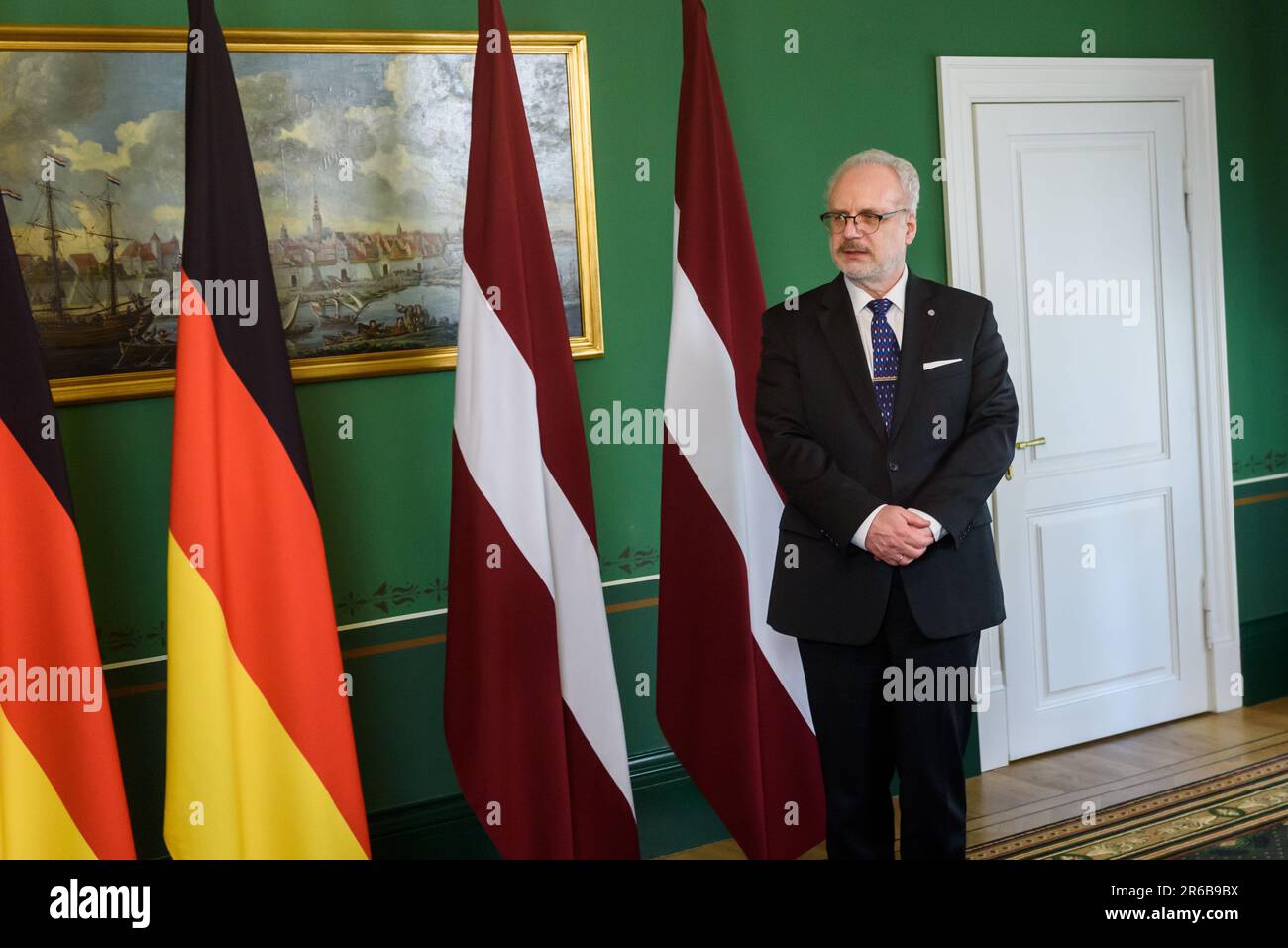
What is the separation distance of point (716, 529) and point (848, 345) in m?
0.57

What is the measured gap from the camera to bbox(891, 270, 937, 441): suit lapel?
2.53 meters

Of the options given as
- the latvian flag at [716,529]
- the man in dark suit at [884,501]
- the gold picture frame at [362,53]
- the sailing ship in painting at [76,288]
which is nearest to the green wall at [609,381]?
the gold picture frame at [362,53]

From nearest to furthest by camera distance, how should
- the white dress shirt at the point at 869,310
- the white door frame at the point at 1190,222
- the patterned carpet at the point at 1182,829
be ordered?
the white dress shirt at the point at 869,310
the patterned carpet at the point at 1182,829
the white door frame at the point at 1190,222

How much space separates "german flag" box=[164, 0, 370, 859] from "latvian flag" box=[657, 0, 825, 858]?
83 cm

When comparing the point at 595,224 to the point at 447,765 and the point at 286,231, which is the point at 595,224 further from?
the point at 447,765

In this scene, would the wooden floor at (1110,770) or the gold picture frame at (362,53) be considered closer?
A: the gold picture frame at (362,53)

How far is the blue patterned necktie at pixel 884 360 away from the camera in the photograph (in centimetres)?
256

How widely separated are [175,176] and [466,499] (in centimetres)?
96

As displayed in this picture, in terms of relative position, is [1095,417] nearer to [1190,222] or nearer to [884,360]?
[1190,222]

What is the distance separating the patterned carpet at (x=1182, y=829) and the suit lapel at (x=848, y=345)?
1.29m

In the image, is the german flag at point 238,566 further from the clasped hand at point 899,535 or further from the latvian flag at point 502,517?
the clasped hand at point 899,535

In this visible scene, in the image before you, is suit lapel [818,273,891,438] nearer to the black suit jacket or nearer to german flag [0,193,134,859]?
the black suit jacket

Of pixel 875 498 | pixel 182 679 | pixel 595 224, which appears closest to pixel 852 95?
pixel 595 224

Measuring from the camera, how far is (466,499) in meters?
2.68
